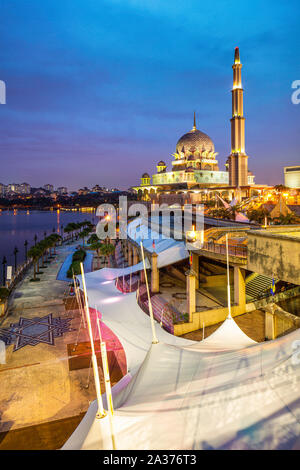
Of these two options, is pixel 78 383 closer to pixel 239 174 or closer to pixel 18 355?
pixel 18 355

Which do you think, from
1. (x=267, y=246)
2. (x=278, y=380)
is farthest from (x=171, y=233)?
(x=278, y=380)

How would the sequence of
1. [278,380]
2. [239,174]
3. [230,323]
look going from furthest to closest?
[239,174], [230,323], [278,380]

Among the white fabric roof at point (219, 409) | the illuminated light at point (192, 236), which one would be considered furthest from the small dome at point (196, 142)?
the white fabric roof at point (219, 409)

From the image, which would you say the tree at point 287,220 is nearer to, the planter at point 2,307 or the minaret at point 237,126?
the planter at point 2,307

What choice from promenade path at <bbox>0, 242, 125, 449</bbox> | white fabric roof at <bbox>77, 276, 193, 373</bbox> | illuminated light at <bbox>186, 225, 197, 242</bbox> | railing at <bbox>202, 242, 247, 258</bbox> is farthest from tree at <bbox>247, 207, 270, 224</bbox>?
promenade path at <bbox>0, 242, 125, 449</bbox>

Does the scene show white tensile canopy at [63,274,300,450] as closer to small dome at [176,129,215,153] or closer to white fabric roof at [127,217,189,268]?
white fabric roof at [127,217,189,268]
